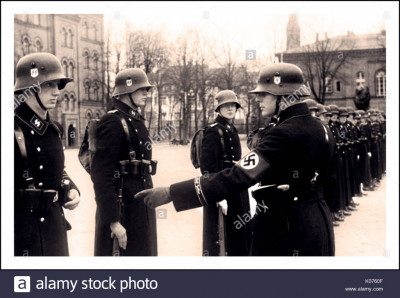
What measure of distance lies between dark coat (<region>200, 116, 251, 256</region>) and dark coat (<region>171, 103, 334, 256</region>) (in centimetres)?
224

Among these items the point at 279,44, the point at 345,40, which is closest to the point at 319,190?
the point at 279,44

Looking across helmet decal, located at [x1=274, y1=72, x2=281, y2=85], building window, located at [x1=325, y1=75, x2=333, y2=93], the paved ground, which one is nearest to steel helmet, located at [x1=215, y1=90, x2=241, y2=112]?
the paved ground

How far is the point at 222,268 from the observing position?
4.54 m

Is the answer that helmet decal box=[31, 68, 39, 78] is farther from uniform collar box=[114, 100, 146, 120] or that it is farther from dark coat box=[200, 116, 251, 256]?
dark coat box=[200, 116, 251, 256]

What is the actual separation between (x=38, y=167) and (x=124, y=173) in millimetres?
1008

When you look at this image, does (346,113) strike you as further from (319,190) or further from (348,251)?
(319,190)

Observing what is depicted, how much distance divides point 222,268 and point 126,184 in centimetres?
123

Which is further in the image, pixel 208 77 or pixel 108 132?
pixel 208 77

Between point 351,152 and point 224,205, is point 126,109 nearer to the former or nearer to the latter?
point 224,205

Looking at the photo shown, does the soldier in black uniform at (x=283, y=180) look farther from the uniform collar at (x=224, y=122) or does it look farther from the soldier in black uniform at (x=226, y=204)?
the uniform collar at (x=224, y=122)

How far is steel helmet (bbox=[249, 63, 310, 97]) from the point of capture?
A: 3883 mm

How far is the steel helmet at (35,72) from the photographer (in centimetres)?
415

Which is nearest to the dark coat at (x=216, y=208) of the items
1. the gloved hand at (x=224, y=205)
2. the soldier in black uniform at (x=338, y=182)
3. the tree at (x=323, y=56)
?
the gloved hand at (x=224, y=205)

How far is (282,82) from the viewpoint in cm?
391
